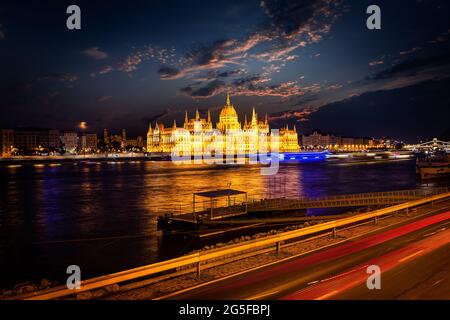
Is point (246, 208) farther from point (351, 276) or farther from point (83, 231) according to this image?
point (351, 276)

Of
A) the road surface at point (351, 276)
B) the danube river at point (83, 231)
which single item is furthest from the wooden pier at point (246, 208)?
the road surface at point (351, 276)

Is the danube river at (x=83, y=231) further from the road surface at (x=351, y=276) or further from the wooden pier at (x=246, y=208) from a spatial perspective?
the road surface at (x=351, y=276)

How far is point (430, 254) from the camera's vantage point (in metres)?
10.7

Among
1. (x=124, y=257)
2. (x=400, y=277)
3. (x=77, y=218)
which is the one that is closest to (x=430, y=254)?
(x=400, y=277)

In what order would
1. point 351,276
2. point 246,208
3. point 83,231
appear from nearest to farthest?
point 351,276 < point 83,231 < point 246,208

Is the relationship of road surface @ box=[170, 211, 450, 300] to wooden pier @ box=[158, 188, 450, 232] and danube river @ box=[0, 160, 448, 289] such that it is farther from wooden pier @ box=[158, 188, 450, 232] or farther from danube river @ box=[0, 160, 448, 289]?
wooden pier @ box=[158, 188, 450, 232]

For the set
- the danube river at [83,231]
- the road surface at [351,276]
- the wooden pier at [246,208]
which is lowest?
the danube river at [83,231]

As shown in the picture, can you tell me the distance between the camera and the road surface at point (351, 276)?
7.80m

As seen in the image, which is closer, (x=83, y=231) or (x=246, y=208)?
(x=83, y=231)

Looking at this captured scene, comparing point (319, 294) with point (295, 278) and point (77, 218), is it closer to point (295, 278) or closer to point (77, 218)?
point (295, 278)

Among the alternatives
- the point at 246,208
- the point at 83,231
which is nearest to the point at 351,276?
the point at 246,208

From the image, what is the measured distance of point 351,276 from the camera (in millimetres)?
8883

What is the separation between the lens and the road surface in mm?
7797
